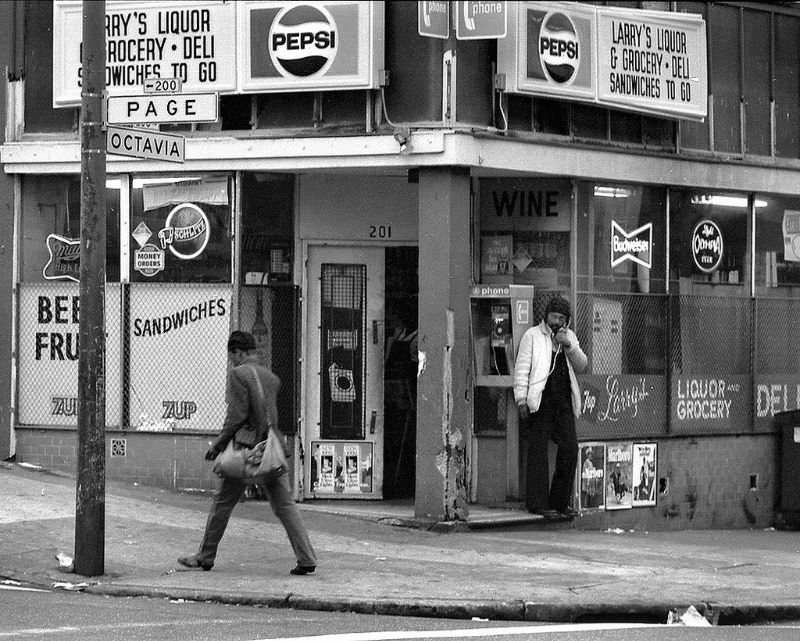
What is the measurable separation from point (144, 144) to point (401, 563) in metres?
3.93

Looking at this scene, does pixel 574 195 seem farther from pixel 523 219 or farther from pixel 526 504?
pixel 526 504

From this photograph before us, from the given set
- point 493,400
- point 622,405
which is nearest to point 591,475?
point 622,405

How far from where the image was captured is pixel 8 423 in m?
16.0

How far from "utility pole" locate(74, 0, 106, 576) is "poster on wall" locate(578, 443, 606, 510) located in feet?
19.3

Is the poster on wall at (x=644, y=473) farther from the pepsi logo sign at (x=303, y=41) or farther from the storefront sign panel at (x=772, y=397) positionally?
the pepsi logo sign at (x=303, y=41)

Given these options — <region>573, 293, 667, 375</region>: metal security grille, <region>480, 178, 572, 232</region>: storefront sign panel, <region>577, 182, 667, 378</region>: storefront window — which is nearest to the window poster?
<region>480, 178, 572, 232</region>: storefront sign panel

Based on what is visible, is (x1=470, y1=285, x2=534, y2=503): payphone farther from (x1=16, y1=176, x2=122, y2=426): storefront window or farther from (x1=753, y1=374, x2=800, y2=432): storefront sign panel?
(x1=16, y1=176, x2=122, y2=426): storefront window

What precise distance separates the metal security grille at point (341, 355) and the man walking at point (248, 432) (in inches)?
169

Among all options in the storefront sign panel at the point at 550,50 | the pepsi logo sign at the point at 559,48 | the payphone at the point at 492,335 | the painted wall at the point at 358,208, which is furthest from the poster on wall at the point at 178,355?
the pepsi logo sign at the point at 559,48

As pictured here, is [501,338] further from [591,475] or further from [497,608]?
[497,608]

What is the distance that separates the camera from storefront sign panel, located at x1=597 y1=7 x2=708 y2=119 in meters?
15.5

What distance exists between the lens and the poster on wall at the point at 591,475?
15.7 metres

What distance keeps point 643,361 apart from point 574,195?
2.06 meters

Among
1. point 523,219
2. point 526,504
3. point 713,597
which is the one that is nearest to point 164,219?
point 523,219
